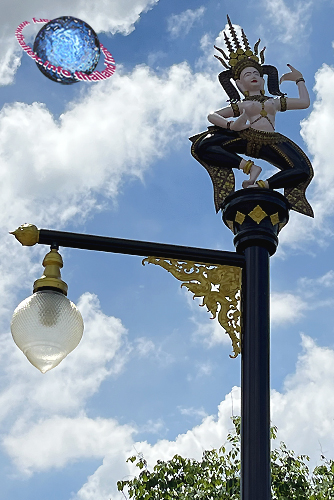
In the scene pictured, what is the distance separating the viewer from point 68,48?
5027 millimetres

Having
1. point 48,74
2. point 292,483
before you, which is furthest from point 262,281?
point 292,483

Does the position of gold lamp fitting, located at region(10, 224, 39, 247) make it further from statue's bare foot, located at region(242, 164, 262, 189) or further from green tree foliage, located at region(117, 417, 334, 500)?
green tree foliage, located at region(117, 417, 334, 500)

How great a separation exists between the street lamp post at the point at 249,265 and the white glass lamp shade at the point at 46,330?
23cm

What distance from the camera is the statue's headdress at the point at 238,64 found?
631cm

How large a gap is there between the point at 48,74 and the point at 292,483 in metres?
10.1

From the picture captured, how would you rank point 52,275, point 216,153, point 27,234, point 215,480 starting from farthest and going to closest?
point 215,480
point 216,153
point 27,234
point 52,275

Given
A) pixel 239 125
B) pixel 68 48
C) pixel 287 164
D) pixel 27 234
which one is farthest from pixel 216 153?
pixel 27 234

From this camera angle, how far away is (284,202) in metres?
5.22

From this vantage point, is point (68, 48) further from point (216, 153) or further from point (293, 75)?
point (293, 75)

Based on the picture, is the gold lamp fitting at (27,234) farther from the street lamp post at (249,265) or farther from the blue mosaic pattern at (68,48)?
the blue mosaic pattern at (68,48)

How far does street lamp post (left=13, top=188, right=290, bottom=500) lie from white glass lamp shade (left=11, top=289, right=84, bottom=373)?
23 cm

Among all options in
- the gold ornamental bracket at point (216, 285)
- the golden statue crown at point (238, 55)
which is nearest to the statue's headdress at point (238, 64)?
the golden statue crown at point (238, 55)

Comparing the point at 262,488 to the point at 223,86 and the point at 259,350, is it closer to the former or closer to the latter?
the point at 259,350

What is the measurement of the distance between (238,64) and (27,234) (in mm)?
2777
